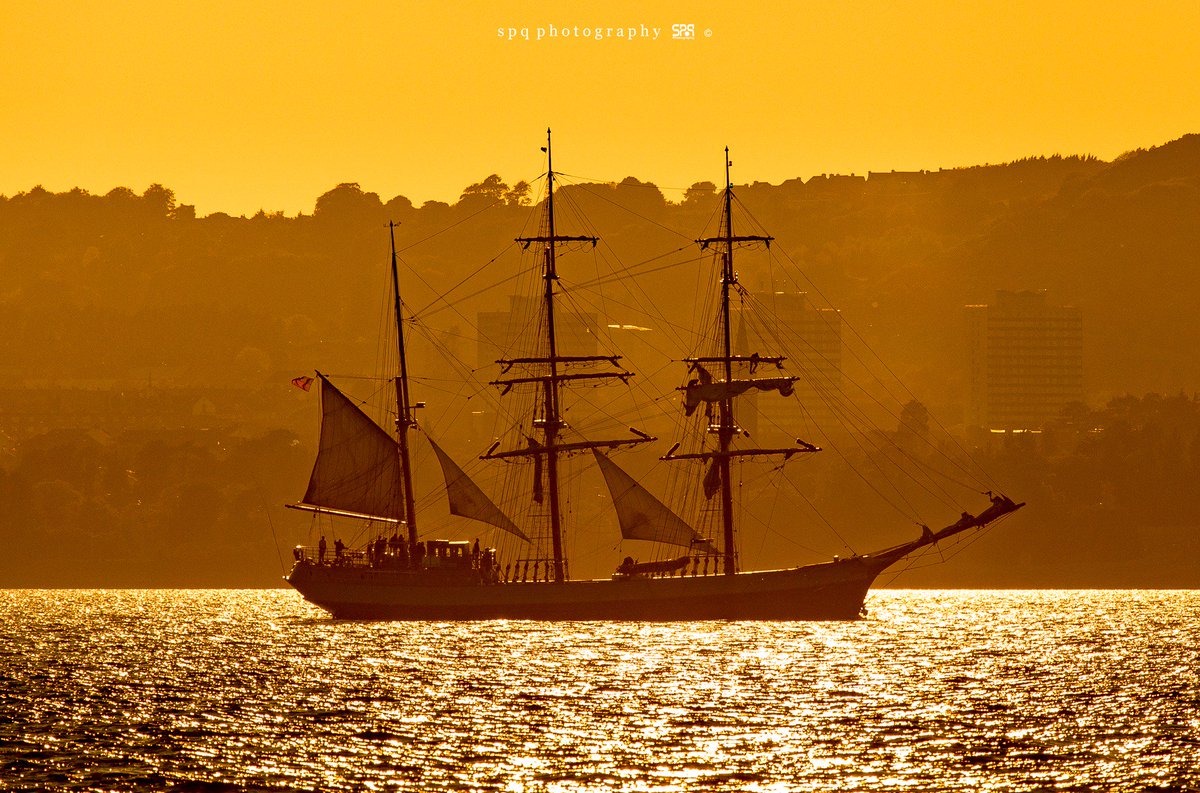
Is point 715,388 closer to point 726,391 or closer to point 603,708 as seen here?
point 726,391

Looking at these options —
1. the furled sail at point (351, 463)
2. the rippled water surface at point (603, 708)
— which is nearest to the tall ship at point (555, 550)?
the furled sail at point (351, 463)

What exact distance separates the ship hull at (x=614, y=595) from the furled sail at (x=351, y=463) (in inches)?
200

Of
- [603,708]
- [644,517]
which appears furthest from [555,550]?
[603,708]

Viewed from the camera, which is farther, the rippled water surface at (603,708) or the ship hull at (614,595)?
the ship hull at (614,595)

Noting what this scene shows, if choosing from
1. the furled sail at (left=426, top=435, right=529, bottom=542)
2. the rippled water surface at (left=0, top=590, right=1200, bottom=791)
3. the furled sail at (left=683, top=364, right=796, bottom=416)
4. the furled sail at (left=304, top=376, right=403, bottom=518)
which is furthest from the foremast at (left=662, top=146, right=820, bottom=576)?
the furled sail at (left=304, top=376, right=403, bottom=518)

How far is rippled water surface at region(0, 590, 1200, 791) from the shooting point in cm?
6606

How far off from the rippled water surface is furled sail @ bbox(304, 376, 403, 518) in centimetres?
735

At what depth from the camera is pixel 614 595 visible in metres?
123

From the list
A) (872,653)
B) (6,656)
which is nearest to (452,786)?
(872,653)

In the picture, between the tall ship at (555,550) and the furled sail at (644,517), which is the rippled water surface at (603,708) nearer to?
the tall ship at (555,550)

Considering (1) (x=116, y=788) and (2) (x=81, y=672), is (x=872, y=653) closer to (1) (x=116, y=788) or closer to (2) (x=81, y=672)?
(2) (x=81, y=672)

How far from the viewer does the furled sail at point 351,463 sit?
123 m

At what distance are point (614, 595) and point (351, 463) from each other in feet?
54.4

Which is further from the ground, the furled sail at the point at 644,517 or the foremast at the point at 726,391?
the foremast at the point at 726,391
